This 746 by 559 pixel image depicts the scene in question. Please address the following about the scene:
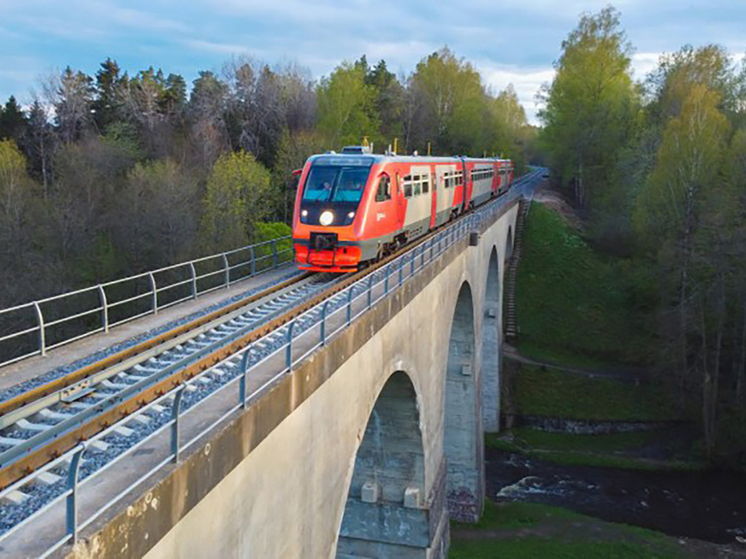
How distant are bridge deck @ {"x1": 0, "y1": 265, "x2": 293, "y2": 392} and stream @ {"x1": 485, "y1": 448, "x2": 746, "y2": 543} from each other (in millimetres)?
17907

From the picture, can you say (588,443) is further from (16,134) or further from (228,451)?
(16,134)

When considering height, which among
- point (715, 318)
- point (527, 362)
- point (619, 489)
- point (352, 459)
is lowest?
point (619, 489)

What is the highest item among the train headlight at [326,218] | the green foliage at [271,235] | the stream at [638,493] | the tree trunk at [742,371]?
the train headlight at [326,218]

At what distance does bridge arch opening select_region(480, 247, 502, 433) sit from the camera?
33.8m

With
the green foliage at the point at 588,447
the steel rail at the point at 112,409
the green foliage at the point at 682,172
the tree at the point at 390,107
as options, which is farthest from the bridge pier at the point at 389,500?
the tree at the point at 390,107

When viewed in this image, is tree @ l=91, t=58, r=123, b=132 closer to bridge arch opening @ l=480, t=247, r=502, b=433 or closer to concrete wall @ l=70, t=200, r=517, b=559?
bridge arch opening @ l=480, t=247, r=502, b=433

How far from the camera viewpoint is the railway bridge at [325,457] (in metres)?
5.06

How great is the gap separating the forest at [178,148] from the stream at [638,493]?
1829 centimetres

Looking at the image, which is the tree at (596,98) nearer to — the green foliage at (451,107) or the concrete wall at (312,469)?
the green foliage at (451,107)

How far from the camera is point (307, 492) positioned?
26.6ft

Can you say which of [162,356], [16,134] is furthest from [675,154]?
[16,134]

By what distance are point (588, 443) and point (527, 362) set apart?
251 inches

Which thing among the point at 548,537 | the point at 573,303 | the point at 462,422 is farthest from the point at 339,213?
the point at 573,303

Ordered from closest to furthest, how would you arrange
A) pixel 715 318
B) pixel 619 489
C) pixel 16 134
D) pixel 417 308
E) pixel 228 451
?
pixel 228 451, pixel 417 308, pixel 619 489, pixel 715 318, pixel 16 134
